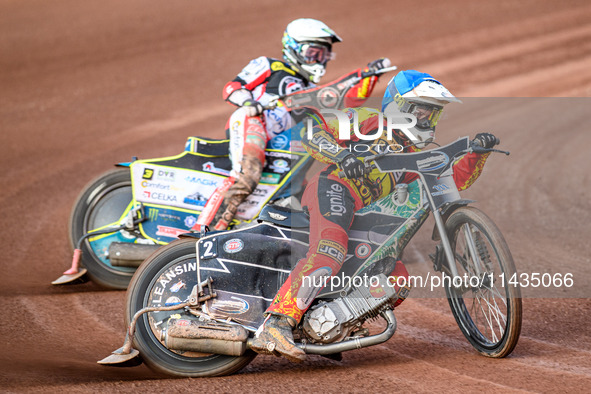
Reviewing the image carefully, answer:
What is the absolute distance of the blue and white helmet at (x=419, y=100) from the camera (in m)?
4.45

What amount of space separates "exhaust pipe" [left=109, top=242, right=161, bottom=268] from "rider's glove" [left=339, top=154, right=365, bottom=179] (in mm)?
2636

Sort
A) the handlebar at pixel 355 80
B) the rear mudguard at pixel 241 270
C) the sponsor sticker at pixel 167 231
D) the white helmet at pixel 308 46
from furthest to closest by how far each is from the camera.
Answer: the white helmet at pixel 308 46
the sponsor sticker at pixel 167 231
the handlebar at pixel 355 80
the rear mudguard at pixel 241 270

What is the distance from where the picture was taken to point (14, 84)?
16031mm

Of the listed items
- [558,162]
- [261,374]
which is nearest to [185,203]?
[261,374]

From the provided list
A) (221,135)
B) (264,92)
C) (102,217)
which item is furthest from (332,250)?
(221,135)

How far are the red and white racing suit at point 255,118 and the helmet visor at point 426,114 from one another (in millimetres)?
2209

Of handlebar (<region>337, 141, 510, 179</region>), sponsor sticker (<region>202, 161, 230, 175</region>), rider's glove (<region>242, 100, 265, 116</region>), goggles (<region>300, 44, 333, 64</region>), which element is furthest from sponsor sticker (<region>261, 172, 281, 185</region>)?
handlebar (<region>337, 141, 510, 179</region>)

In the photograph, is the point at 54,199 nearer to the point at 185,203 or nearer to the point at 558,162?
the point at 185,203

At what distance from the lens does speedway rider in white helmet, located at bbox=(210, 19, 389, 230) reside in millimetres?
6562

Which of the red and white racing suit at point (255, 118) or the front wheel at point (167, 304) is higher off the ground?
the red and white racing suit at point (255, 118)

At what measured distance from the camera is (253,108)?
Result: 648 centimetres

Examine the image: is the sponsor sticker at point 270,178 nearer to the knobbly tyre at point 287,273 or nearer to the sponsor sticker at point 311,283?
the knobbly tyre at point 287,273

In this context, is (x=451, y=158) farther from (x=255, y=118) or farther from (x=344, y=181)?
(x=255, y=118)

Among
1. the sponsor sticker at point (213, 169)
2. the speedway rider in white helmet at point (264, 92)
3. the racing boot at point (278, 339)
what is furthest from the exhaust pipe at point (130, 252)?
the racing boot at point (278, 339)
